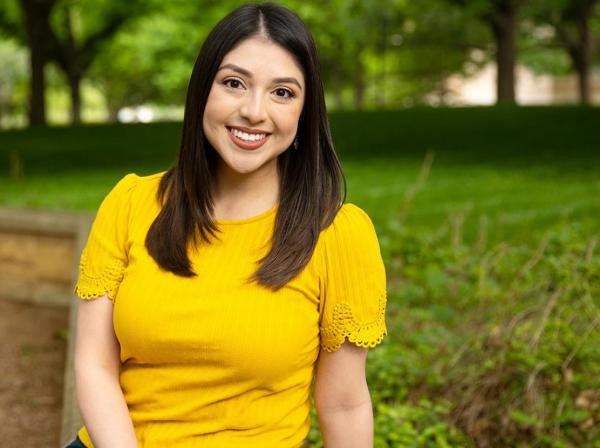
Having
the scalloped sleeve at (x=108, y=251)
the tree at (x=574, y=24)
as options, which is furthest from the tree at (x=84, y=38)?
the scalloped sleeve at (x=108, y=251)

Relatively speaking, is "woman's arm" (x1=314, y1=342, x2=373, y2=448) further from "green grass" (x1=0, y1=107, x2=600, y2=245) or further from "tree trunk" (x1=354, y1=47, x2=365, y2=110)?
"tree trunk" (x1=354, y1=47, x2=365, y2=110)

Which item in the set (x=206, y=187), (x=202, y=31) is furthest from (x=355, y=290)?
(x=202, y=31)

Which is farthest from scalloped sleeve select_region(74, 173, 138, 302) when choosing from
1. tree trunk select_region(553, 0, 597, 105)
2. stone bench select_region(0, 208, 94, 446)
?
tree trunk select_region(553, 0, 597, 105)

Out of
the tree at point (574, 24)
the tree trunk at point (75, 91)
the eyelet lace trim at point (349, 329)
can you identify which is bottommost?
the eyelet lace trim at point (349, 329)

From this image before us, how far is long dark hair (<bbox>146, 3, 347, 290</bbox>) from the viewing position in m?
2.12

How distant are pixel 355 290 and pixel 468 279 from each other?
335 centimetres

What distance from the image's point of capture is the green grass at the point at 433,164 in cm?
784

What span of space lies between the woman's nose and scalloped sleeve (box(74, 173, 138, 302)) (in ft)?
1.18

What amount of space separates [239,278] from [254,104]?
380mm

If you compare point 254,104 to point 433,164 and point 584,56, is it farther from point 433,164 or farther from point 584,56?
point 584,56

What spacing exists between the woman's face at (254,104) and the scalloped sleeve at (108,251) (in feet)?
0.87

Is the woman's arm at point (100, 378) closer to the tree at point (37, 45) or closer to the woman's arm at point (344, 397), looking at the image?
the woman's arm at point (344, 397)

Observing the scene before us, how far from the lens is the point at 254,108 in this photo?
2129mm

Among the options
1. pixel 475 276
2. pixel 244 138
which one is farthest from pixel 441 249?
pixel 244 138
